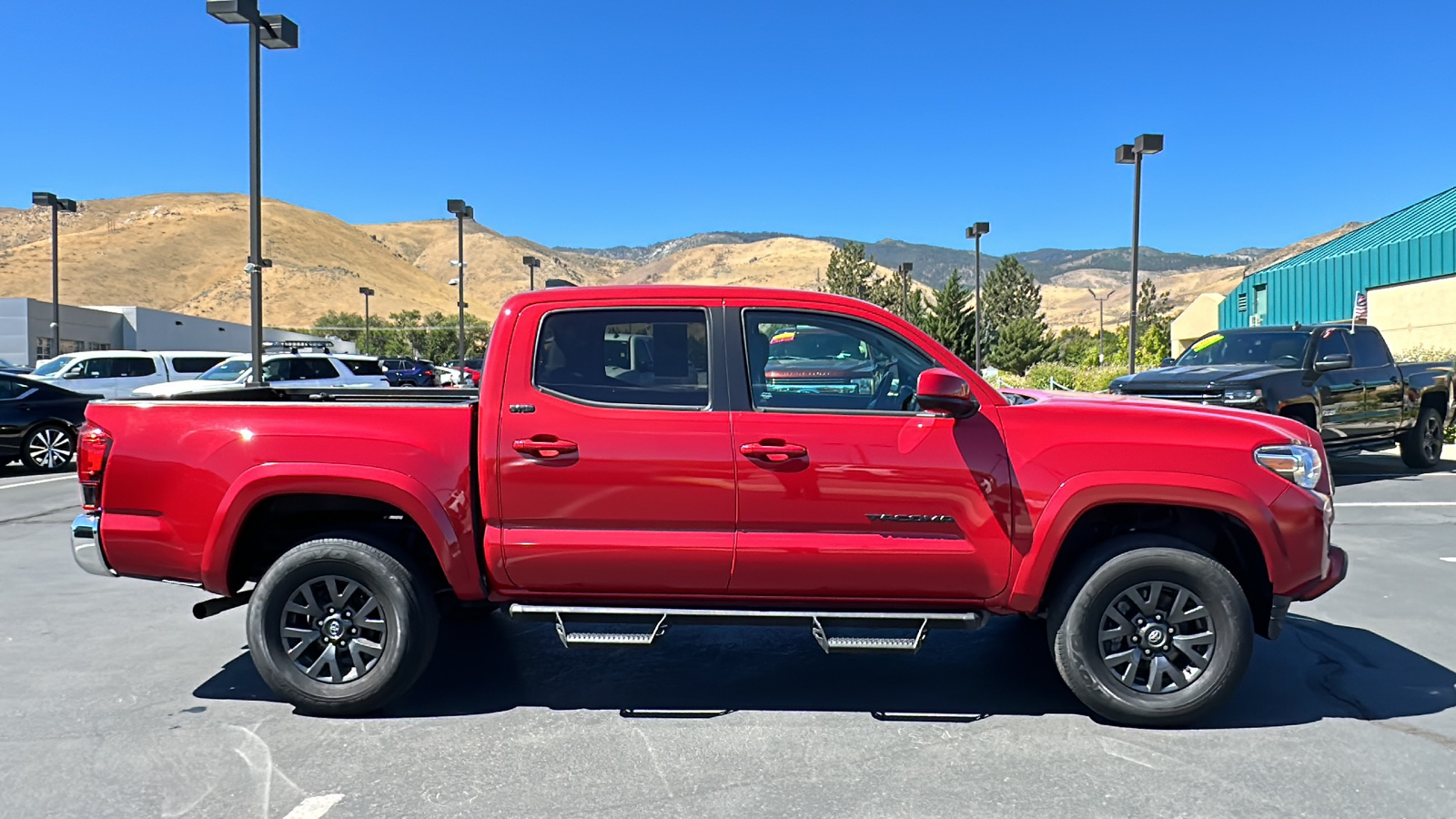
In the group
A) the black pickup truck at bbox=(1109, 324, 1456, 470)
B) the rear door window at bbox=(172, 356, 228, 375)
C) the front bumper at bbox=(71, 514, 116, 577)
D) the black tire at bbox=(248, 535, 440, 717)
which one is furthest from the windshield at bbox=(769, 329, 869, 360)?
the rear door window at bbox=(172, 356, 228, 375)

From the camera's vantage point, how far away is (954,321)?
50594 mm

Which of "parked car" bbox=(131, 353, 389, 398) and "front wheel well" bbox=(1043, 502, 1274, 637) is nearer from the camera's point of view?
"front wheel well" bbox=(1043, 502, 1274, 637)

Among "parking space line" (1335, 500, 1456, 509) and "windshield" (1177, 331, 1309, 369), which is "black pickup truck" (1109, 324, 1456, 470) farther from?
"parking space line" (1335, 500, 1456, 509)

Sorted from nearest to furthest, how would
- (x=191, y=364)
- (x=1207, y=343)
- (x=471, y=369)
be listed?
(x=1207, y=343) < (x=471, y=369) < (x=191, y=364)

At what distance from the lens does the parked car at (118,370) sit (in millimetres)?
21312

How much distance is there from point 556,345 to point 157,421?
5.98ft

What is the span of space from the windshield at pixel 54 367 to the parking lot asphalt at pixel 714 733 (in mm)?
19303

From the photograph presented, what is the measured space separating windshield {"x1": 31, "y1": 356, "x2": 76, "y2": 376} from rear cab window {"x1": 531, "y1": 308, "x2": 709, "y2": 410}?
873 inches

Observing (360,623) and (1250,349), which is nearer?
(360,623)

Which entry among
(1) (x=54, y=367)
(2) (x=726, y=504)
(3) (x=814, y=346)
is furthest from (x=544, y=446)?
(1) (x=54, y=367)

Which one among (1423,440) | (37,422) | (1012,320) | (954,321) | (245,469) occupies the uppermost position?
(1012,320)

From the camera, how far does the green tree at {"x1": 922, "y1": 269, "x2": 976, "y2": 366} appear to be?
1937 inches

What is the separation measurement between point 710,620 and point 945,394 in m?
1.38

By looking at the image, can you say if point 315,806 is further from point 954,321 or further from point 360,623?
point 954,321
